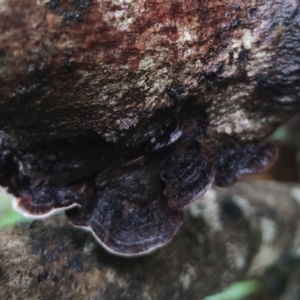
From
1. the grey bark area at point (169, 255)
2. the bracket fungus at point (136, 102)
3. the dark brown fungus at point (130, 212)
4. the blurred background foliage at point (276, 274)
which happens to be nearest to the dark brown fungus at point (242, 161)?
the bracket fungus at point (136, 102)

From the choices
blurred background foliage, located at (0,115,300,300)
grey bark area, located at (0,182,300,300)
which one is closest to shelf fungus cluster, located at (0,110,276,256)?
grey bark area, located at (0,182,300,300)

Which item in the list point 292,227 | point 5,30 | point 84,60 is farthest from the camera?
point 292,227

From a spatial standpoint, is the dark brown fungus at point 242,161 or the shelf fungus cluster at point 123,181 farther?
the dark brown fungus at point 242,161

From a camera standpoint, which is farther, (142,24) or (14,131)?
(14,131)

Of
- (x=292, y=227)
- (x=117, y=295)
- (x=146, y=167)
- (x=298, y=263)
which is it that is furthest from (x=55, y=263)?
(x=298, y=263)

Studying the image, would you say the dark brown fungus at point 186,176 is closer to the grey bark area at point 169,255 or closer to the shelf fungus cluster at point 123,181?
the shelf fungus cluster at point 123,181

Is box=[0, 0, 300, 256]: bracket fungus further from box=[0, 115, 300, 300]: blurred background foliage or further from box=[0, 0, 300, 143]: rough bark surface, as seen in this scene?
box=[0, 115, 300, 300]: blurred background foliage

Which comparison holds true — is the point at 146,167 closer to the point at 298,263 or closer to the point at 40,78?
the point at 40,78
